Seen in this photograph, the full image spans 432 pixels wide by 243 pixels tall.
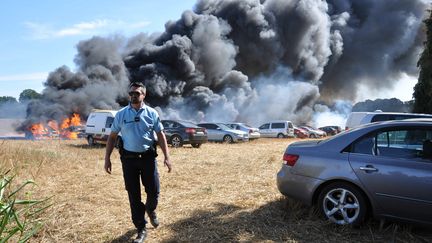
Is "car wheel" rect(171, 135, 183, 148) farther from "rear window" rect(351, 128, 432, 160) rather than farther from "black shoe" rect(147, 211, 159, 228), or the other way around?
"rear window" rect(351, 128, 432, 160)

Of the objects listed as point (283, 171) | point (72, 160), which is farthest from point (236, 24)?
point (283, 171)

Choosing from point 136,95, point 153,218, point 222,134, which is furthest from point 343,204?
point 222,134

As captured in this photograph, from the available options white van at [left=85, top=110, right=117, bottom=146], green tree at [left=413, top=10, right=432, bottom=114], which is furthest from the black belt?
green tree at [left=413, top=10, right=432, bottom=114]

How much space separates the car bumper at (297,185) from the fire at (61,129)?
78.3 feet

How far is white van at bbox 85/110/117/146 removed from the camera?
17188 mm

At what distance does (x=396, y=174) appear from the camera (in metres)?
4.51

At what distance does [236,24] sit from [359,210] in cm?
4844

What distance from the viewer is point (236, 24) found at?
51.5m

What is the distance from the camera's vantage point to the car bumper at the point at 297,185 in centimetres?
509

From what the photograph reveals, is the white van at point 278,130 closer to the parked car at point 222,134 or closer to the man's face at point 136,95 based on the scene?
the parked car at point 222,134

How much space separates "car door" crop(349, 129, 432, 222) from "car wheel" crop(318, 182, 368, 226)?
0.60 ft

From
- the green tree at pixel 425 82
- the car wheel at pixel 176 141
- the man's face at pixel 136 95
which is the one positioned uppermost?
the green tree at pixel 425 82

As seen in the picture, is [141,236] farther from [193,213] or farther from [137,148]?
[193,213]

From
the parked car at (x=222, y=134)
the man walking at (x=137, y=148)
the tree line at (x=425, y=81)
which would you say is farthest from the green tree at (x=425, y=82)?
the man walking at (x=137, y=148)
